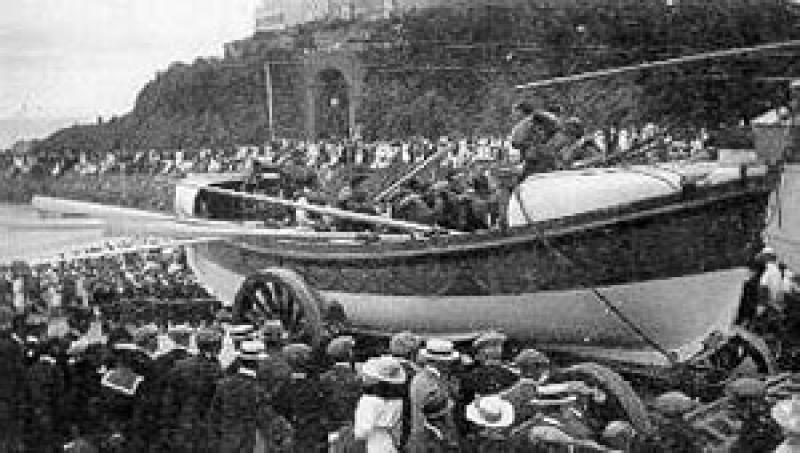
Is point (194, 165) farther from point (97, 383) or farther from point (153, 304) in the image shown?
point (97, 383)

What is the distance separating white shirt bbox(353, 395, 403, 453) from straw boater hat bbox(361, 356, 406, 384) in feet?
0.39

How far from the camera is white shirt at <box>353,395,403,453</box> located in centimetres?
435

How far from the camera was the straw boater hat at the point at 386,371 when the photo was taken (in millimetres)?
4699

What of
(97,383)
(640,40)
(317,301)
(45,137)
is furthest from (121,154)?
(97,383)

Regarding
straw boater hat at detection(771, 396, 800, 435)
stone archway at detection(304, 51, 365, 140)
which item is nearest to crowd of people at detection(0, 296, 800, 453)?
straw boater hat at detection(771, 396, 800, 435)

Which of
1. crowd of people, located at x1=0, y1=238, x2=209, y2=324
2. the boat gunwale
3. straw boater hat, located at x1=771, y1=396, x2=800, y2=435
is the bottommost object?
crowd of people, located at x1=0, y1=238, x2=209, y2=324

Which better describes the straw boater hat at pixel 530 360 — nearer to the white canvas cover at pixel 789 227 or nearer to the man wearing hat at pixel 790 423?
the man wearing hat at pixel 790 423

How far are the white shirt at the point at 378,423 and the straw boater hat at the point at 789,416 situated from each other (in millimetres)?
1510

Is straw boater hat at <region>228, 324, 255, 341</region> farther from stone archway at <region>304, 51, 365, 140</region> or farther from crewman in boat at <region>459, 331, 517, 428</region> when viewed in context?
stone archway at <region>304, 51, 365, 140</region>

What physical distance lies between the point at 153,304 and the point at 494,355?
562 centimetres

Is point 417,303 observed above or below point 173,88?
below

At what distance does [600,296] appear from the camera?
764 centimetres

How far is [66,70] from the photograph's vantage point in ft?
33.8

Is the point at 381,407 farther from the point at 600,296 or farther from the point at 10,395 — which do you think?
the point at 600,296
